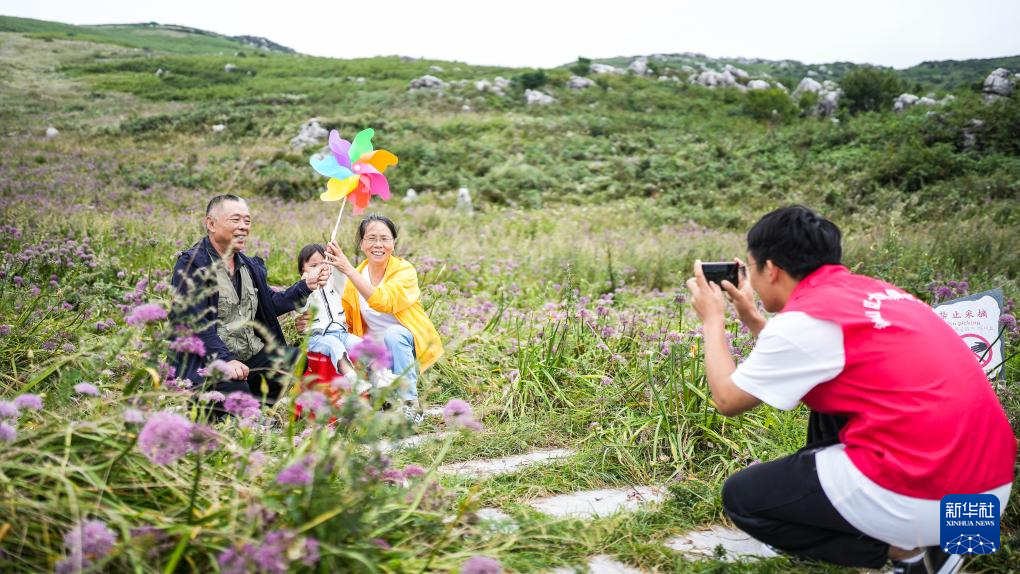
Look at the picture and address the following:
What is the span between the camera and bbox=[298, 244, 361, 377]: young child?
12.8ft

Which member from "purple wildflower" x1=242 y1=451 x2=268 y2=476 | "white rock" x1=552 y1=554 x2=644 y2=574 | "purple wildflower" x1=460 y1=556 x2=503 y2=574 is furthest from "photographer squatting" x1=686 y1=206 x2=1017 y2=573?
"purple wildflower" x1=242 y1=451 x2=268 y2=476

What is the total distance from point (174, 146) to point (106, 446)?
18.8 meters

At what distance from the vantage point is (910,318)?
1983 millimetres

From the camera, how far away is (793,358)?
200 centimetres

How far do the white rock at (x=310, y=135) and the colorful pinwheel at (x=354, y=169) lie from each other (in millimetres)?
14493

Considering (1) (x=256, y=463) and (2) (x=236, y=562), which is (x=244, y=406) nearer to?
(1) (x=256, y=463)

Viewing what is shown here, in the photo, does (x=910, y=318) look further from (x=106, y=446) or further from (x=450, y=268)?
(x=450, y=268)

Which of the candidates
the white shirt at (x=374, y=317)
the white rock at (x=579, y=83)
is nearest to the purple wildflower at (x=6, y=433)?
the white shirt at (x=374, y=317)

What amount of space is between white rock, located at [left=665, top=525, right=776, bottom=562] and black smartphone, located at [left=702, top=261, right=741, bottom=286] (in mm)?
1001

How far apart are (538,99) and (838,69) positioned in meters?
53.5

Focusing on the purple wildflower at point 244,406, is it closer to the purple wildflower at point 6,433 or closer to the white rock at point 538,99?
the purple wildflower at point 6,433

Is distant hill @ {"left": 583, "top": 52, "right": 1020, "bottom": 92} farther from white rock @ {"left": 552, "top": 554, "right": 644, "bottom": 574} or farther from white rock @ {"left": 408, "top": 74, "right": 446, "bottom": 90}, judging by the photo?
white rock @ {"left": 552, "top": 554, "right": 644, "bottom": 574}

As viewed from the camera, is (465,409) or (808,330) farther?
(808,330)

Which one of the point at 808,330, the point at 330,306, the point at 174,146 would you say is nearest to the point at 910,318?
the point at 808,330
